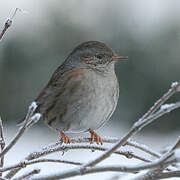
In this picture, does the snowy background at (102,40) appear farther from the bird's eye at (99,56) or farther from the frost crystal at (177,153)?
the frost crystal at (177,153)

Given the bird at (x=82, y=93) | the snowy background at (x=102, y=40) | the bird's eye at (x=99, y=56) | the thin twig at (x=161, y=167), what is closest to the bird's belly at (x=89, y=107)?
the bird at (x=82, y=93)

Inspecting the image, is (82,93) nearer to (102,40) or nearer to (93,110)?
(93,110)

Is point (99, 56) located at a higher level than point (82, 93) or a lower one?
higher

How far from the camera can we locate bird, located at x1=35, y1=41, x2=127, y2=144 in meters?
3.67

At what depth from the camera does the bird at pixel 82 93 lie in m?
3.67

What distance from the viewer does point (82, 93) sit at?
3.66 metres

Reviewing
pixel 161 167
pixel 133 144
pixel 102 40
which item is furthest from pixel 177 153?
pixel 102 40

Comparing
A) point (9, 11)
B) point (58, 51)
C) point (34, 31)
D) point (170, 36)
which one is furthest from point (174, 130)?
point (9, 11)

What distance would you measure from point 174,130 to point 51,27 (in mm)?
4017

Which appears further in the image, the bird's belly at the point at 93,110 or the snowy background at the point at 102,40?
the snowy background at the point at 102,40

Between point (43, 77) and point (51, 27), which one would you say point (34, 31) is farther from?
point (43, 77)

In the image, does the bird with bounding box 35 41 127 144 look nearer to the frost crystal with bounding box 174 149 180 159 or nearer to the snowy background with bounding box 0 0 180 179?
the frost crystal with bounding box 174 149 180 159

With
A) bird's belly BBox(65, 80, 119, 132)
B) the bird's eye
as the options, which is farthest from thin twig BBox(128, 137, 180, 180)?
the bird's eye

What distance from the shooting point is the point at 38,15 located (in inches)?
418
